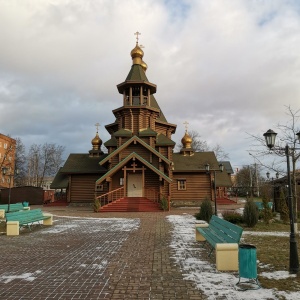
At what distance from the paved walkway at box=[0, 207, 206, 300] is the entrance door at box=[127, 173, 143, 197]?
14.2 metres

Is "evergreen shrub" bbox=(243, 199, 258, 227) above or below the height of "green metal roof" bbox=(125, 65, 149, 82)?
below

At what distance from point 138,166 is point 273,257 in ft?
57.9

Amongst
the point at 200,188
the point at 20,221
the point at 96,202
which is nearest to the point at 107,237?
the point at 20,221

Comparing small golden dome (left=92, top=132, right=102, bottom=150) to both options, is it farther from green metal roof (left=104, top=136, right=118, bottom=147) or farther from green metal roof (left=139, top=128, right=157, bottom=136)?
green metal roof (left=139, top=128, right=157, bottom=136)

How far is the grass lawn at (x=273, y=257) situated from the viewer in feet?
17.4

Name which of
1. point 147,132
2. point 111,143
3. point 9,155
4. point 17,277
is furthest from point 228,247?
point 9,155

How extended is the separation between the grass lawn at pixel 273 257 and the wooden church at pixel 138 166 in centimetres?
1220

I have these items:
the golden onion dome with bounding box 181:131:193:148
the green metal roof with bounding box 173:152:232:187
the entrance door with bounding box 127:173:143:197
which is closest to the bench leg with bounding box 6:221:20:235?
the entrance door with bounding box 127:173:143:197

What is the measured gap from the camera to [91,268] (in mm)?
6402

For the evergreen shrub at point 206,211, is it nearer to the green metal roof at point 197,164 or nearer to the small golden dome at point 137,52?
the green metal roof at point 197,164

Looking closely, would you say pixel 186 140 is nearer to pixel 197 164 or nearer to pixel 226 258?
pixel 197 164

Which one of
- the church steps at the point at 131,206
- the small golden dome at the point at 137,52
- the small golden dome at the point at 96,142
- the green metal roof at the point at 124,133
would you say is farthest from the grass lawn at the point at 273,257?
the small golden dome at the point at 137,52

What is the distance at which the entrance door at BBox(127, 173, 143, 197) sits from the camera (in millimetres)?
24922

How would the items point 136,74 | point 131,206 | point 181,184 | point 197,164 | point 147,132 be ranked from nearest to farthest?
1. point 131,206
2. point 147,132
3. point 181,184
4. point 197,164
5. point 136,74
